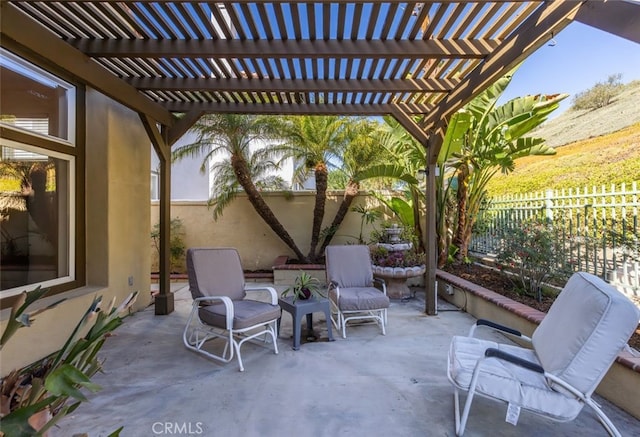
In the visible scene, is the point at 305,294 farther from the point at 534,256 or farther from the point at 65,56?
the point at 65,56

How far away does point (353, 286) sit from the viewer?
5430mm

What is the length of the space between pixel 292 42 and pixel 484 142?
4673mm

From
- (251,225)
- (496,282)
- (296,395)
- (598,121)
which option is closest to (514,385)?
(296,395)

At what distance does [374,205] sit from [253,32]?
6053 mm

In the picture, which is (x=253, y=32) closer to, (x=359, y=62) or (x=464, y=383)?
(x=359, y=62)

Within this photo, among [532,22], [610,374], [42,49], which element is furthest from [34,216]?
[610,374]

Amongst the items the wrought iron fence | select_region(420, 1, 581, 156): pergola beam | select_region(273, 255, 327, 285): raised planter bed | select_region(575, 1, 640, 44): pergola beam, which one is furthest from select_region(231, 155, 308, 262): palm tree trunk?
select_region(575, 1, 640, 44): pergola beam

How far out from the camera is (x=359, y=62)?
4379mm

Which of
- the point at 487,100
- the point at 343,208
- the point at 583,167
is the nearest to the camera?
the point at 487,100

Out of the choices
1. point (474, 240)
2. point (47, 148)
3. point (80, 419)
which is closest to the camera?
point (80, 419)

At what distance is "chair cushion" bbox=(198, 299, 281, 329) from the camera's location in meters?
3.82

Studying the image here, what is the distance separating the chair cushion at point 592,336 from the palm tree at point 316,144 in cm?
639

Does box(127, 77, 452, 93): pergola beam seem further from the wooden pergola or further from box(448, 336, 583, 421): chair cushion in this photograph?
box(448, 336, 583, 421): chair cushion

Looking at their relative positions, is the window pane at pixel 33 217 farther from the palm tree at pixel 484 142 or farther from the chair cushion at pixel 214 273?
the palm tree at pixel 484 142
